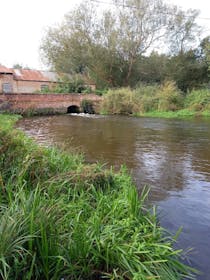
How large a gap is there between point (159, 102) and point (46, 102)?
9.09 meters

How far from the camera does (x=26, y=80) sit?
26.8m

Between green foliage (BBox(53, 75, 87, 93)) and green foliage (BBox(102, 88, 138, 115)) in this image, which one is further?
green foliage (BBox(53, 75, 87, 93))

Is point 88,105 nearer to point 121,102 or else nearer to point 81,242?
point 121,102

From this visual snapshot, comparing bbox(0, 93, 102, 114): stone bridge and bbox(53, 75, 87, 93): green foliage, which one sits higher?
bbox(53, 75, 87, 93): green foliage

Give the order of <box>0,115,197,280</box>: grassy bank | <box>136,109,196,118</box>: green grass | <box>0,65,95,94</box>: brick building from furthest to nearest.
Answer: <box>0,65,95,94</box>: brick building
<box>136,109,196,118</box>: green grass
<box>0,115,197,280</box>: grassy bank

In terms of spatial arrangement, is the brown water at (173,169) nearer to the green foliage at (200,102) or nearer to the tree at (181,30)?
the green foliage at (200,102)

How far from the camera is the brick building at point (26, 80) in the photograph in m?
25.3

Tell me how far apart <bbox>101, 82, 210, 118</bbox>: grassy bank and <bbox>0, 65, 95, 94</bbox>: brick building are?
746cm

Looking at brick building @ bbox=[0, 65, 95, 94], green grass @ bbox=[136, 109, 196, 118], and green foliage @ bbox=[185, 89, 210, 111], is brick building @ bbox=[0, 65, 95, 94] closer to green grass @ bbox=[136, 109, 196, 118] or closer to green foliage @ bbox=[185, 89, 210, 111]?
green grass @ bbox=[136, 109, 196, 118]

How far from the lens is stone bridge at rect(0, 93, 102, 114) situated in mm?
19328

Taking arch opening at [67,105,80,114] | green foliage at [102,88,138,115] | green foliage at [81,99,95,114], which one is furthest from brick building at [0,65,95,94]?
green foliage at [102,88,138,115]

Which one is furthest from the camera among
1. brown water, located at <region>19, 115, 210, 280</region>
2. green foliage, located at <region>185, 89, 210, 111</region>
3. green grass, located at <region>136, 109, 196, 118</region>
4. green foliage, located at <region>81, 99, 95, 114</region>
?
green foliage, located at <region>81, 99, 95, 114</region>

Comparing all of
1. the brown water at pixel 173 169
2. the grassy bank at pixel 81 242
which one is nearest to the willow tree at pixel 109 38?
the brown water at pixel 173 169

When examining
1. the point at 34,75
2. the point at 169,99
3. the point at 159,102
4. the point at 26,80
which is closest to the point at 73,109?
the point at 26,80
